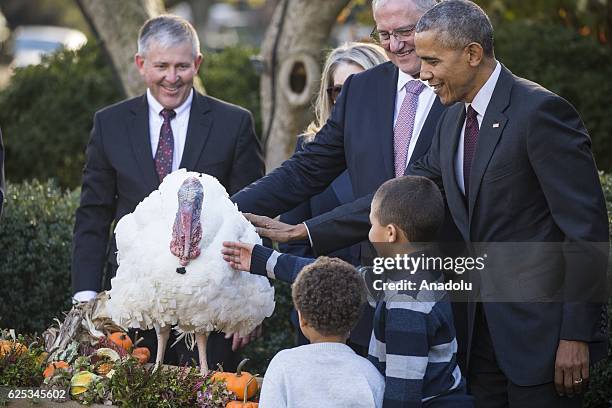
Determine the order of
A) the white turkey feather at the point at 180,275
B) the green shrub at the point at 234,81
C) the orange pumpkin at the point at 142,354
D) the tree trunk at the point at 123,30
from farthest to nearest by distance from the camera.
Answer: the green shrub at the point at 234,81 < the tree trunk at the point at 123,30 < the orange pumpkin at the point at 142,354 < the white turkey feather at the point at 180,275

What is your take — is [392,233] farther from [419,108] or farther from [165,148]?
[165,148]

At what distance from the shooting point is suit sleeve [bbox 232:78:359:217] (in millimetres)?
5055

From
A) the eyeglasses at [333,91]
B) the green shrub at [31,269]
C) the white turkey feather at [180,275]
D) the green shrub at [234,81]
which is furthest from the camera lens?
the green shrub at [234,81]

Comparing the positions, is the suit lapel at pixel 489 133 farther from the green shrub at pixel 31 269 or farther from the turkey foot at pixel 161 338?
the green shrub at pixel 31 269

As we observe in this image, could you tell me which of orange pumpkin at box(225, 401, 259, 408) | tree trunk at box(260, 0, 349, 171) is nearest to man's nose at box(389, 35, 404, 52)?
orange pumpkin at box(225, 401, 259, 408)

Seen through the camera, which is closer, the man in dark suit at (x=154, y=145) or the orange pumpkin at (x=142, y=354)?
the orange pumpkin at (x=142, y=354)

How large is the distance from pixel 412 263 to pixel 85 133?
784cm

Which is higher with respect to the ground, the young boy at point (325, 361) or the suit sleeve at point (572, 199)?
the suit sleeve at point (572, 199)

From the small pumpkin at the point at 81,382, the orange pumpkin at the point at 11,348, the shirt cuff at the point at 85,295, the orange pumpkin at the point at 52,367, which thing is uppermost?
the shirt cuff at the point at 85,295

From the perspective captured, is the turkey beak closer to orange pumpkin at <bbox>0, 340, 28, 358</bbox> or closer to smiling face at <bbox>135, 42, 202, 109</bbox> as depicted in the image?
orange pumpkin at <bbox>0, 340, 28, 358</bbox>

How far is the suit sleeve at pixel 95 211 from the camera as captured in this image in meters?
5.68

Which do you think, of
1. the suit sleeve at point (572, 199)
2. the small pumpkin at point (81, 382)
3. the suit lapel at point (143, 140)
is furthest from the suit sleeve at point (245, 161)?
the suit sleeve at point (572, 199)

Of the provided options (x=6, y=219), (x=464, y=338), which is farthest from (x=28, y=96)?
(x=464, y=338)

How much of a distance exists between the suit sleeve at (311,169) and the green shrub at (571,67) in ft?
17.5
